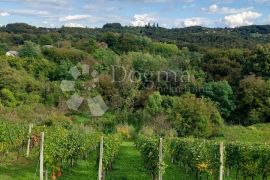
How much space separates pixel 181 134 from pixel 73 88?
→ 67.4 feet

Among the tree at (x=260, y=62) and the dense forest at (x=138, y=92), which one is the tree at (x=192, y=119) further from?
the tree at (x=260, y=62)

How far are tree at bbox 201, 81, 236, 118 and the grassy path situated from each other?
20.1m

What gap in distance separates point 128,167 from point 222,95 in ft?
88.9

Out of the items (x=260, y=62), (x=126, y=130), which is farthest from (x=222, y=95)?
(x=126, y=130)

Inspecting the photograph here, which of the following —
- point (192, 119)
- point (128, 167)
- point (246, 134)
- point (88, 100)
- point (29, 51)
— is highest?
point (29, 51)

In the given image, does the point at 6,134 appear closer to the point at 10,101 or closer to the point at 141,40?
the point at 10,101

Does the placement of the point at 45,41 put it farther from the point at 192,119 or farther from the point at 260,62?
the point at 192,119

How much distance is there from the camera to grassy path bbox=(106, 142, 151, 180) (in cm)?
1964

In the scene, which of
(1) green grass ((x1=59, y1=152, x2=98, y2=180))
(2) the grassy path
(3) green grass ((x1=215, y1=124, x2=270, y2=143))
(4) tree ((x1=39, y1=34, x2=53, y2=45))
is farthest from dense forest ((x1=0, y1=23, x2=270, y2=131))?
(4) tree ((x1=39, y1=34, x2=53, y2=45))

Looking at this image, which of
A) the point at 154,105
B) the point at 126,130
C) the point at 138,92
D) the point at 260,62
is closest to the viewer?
the point at 126,130

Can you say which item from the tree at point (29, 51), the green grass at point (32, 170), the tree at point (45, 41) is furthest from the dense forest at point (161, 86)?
the tree at point (45, 41)

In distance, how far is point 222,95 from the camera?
4778cm

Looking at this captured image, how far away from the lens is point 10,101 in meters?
46.3

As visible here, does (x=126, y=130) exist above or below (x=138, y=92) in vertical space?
below
